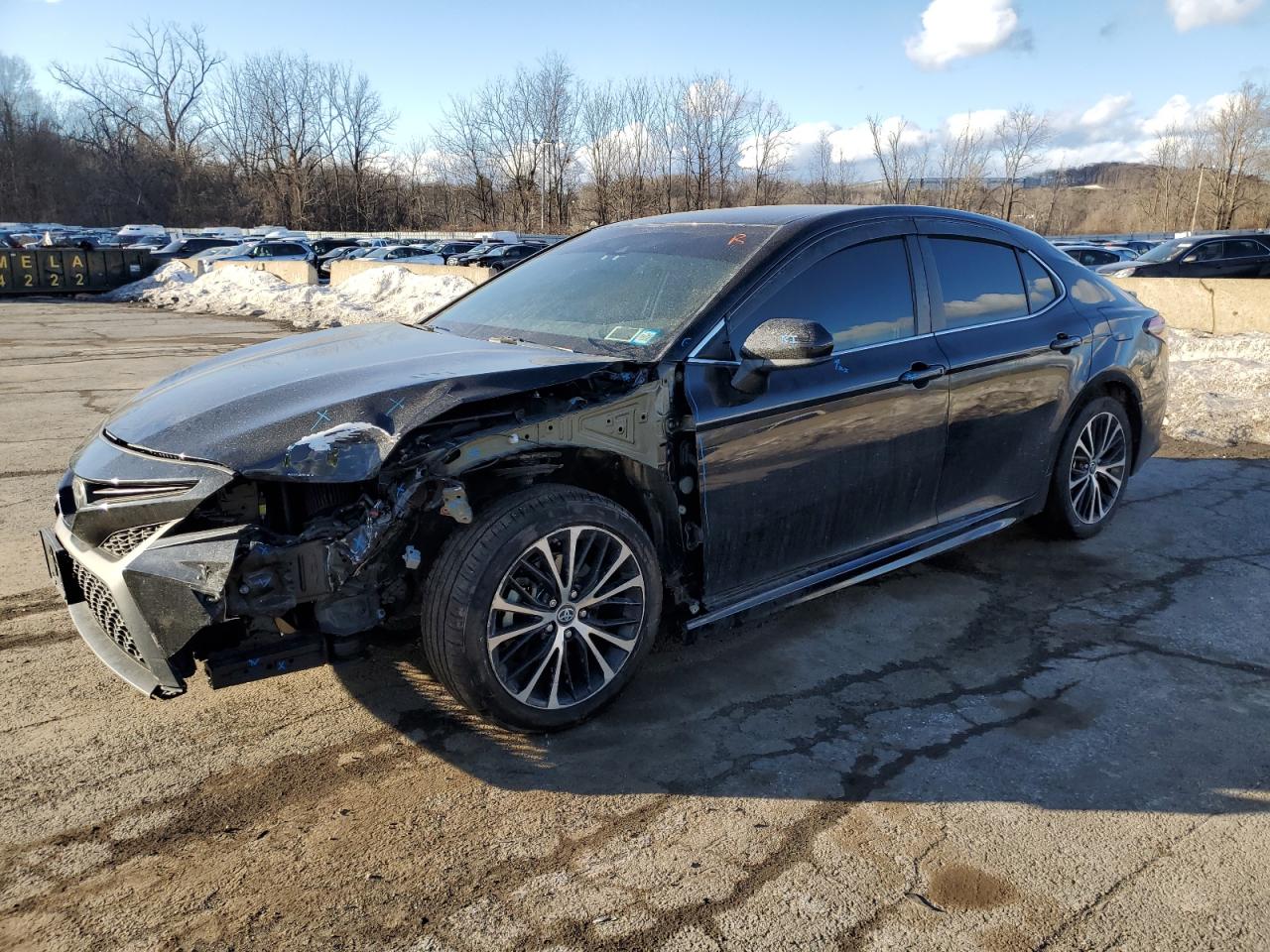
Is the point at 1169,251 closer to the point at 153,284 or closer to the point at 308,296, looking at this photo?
the point at 308,296

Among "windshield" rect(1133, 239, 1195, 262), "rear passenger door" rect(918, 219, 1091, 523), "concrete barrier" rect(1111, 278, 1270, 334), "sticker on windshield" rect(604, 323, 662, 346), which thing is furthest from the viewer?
"windshield" rect(1133, 239, 1195, 262)

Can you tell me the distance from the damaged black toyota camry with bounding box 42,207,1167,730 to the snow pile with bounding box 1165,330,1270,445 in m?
4.65

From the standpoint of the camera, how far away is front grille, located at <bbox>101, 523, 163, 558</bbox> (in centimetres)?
271

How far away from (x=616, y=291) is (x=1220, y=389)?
7.97 metres

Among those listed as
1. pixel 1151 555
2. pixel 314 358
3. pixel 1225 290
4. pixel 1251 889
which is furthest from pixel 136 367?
pixel 1225 290

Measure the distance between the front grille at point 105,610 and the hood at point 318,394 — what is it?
0.46 m

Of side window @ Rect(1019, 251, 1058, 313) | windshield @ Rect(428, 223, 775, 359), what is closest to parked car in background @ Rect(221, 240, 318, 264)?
windshield @ Rect(428, 223, 775, 359)

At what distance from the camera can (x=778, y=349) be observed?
3.23 meters

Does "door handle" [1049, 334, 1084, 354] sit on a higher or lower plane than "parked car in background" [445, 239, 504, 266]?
lower

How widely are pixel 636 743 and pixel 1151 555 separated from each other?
11.6ft

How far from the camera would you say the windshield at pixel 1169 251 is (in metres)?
17.3

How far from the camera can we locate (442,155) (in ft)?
167

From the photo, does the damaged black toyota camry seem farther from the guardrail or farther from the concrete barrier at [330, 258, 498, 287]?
the guardrail

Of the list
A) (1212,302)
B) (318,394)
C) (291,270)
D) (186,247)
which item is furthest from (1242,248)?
(186,247)
